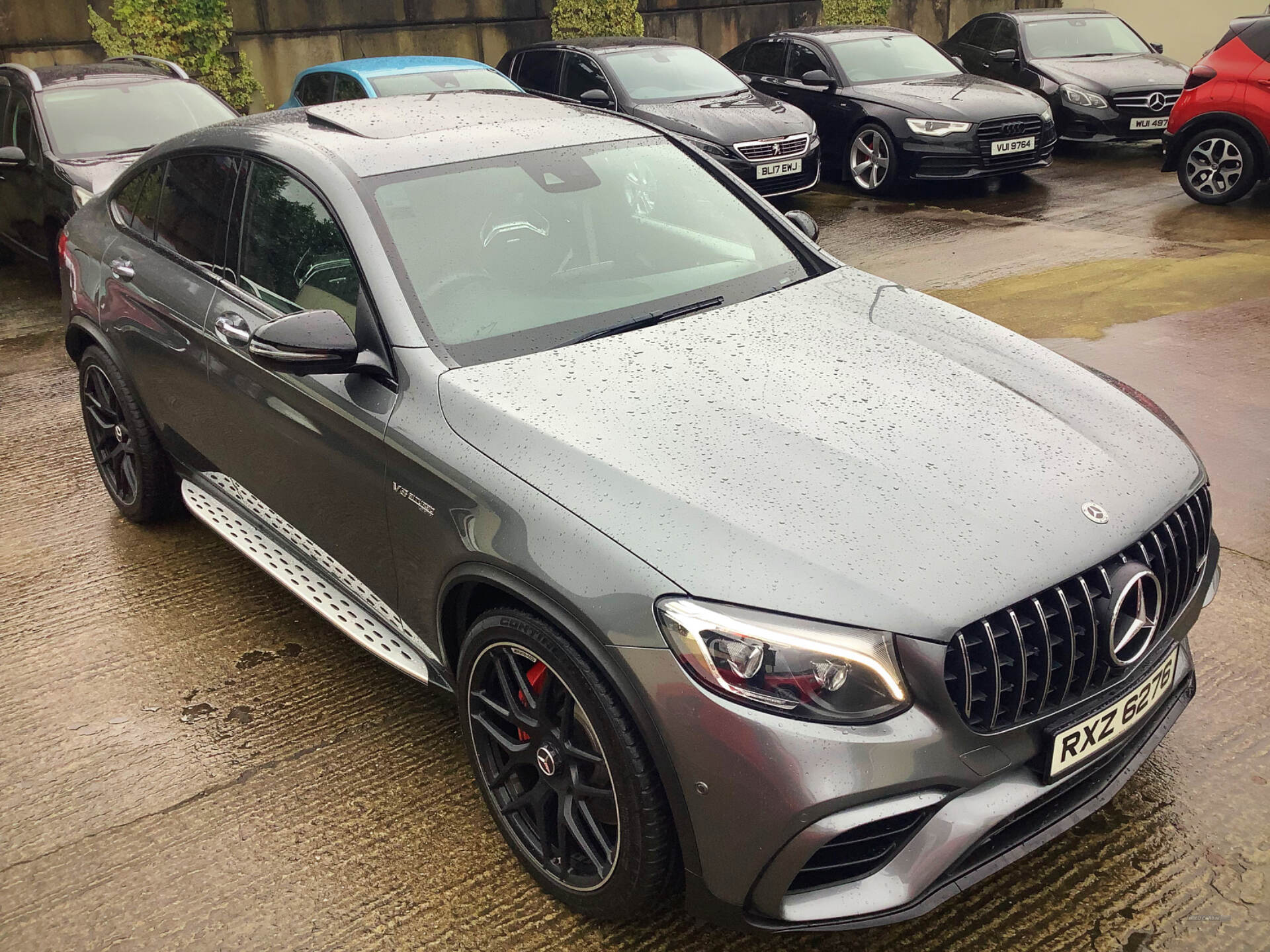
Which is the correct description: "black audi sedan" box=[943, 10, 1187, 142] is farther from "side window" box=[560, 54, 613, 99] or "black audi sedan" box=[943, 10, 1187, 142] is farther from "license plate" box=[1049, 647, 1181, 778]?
"license plate" box=[1049, 647, 1181, 778]

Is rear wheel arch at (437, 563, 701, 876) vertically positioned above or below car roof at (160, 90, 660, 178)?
below

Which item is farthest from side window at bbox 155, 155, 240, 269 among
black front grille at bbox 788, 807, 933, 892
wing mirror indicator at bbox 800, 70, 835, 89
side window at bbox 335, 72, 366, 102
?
wing mirror indicator at bbox 800, 70, 835, 89

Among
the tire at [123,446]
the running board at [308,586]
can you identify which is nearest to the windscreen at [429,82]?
the tire at [123,446]

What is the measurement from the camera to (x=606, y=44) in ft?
36.8

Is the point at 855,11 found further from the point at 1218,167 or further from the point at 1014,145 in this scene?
the point at 1218,167

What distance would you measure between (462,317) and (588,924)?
158 cm

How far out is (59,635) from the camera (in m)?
4.00

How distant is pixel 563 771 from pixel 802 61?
11.0m

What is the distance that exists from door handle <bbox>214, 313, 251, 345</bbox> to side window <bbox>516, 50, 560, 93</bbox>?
8248 millimetres

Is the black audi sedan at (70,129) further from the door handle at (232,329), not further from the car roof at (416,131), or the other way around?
the door handle at (232,329)

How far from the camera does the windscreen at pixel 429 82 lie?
948cm

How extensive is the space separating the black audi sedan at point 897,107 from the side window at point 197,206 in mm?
8045

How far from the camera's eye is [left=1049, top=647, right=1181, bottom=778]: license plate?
232 centimetres

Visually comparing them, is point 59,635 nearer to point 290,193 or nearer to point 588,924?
point 290,193
